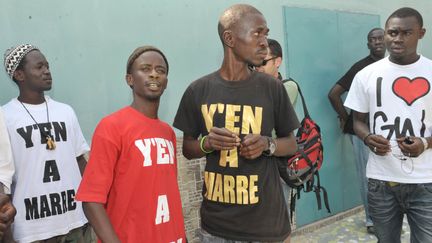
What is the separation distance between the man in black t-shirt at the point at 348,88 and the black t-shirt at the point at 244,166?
8.01 feet

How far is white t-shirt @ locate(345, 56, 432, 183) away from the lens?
7.50ft

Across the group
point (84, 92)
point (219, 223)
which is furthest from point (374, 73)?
point (84, 92)

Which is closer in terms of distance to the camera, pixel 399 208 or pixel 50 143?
pixel 50 143

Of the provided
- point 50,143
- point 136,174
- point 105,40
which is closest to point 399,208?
point 136,174

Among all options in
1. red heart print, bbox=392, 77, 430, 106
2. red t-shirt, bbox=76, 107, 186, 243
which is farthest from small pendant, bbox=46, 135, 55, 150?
red heart print, bbox=392, 77, 430, 106

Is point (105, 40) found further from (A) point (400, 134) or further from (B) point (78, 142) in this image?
(A) point (400, 134)

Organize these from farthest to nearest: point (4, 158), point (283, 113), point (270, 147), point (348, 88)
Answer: point (348, 88) < point (283, 113) < point (270, 147) < point (4, 158)

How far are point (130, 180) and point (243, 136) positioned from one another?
54 cm

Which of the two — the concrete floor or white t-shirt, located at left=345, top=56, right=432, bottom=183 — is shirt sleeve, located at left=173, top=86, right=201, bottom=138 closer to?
white t-shirt, located at left=345, top=56, right=432, bottom=183

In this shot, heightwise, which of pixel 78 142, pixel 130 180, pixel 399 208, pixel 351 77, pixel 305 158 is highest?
pixel 351 77

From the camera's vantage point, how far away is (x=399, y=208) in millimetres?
2402

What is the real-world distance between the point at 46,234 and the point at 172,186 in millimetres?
866

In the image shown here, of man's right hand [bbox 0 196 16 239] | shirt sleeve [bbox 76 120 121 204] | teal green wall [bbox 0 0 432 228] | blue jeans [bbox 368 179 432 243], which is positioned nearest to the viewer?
man's right hand [bbox 0 196 16 239]

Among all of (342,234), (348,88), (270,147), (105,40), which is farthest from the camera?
(348,88)
